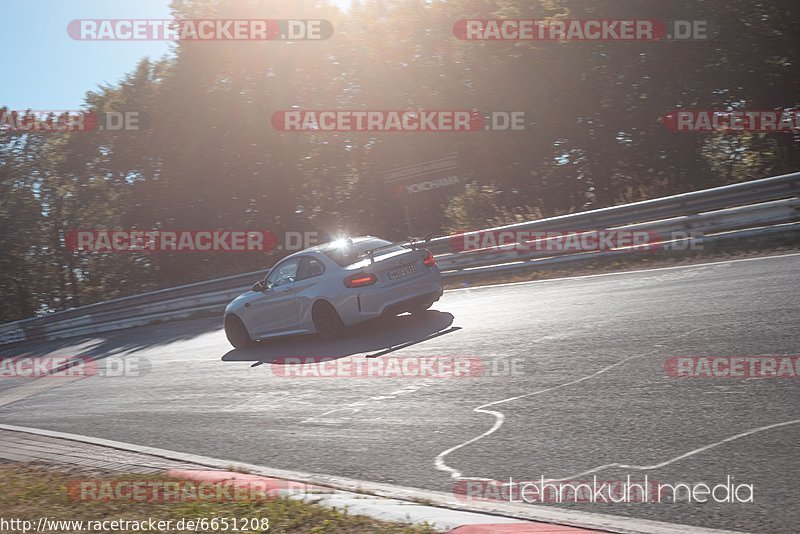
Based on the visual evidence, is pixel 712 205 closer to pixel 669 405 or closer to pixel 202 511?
pixel 669 405

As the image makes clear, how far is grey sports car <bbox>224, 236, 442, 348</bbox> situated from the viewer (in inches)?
472

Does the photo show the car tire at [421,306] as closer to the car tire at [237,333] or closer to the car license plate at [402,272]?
the car license plate at [402,272]

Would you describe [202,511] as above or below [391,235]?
below

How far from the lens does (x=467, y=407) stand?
A: 299 inches

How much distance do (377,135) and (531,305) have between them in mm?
21413

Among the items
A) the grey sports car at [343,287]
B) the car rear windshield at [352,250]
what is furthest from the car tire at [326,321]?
the car rear windshield at [352,250]

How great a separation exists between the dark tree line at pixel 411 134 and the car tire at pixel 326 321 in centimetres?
791

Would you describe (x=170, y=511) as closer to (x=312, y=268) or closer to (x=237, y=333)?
(x=312, y=268)

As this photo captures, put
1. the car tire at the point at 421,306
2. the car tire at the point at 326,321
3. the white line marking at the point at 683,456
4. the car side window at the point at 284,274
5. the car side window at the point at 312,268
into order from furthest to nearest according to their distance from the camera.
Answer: the car side window at the point at 284,274, the car side window at the point at 312,268, the car tire at the point at 421,306, the car tire at the point at 326,321, the white line marking at the point at 683,456

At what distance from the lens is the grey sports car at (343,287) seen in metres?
12.0

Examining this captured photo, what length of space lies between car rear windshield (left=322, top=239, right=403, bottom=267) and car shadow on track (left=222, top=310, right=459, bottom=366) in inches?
38.2

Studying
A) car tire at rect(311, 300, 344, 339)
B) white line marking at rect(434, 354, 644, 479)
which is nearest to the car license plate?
car tire at rect(311, 300, 344, 339)

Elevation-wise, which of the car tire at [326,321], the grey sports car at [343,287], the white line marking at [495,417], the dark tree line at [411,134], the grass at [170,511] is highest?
the dark tree line at [411,134]

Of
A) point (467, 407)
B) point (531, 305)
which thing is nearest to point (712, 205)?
point (531, 305)
